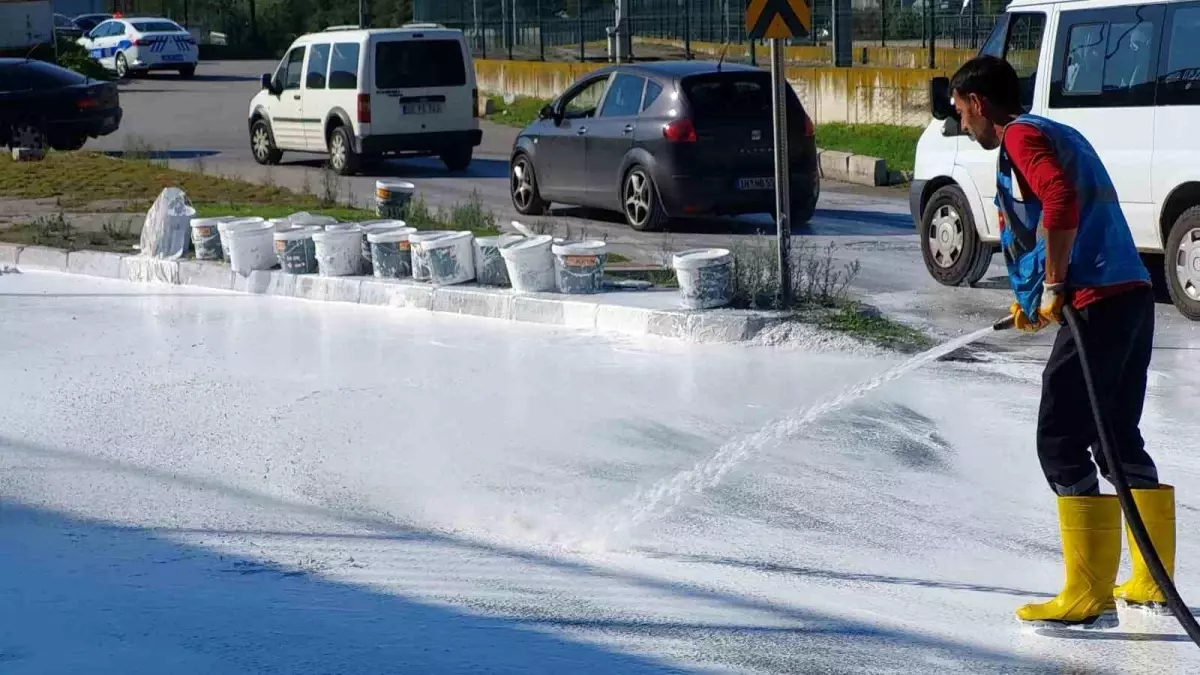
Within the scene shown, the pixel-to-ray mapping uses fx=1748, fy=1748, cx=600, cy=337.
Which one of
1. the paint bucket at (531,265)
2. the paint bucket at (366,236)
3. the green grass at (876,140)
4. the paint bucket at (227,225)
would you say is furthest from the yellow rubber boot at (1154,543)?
the green grass at (876,140)

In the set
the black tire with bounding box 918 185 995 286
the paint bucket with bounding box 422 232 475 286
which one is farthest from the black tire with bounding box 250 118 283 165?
the black tire with bounding box 918 185 995 286

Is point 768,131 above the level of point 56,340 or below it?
above

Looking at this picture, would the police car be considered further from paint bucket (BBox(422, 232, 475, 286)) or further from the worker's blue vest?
the worker's blue vest

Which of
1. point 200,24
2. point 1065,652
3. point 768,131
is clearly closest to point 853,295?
point 768,131

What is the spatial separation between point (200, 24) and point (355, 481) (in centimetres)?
6912

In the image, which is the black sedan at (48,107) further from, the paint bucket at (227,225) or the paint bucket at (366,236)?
the paint bucket at (366,236)

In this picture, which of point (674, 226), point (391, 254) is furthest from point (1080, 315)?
point (674, 226)

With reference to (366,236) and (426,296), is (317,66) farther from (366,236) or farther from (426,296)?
(426,296)

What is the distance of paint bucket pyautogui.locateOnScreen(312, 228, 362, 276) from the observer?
12766mm

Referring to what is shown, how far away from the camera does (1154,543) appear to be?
5.45m

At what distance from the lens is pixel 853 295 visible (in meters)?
12.2

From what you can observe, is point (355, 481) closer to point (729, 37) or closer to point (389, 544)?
point (389, 544)

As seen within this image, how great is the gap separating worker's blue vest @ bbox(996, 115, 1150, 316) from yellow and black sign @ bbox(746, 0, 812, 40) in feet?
17.2

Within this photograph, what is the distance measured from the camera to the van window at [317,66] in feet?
76.4
